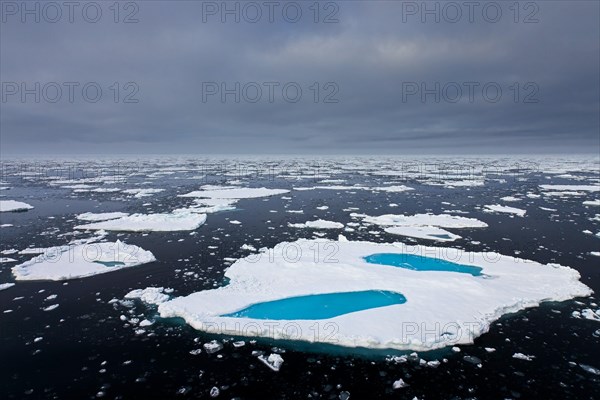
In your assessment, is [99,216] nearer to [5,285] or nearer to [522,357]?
[5,285]

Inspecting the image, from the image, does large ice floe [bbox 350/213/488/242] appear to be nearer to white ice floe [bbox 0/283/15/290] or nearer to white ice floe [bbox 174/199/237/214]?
white ice floe [bbox 174/199/237/214]

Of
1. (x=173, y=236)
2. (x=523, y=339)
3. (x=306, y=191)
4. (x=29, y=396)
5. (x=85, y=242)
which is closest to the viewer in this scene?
(x=29, y=396)

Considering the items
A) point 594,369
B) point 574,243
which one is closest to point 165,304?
point 594,369

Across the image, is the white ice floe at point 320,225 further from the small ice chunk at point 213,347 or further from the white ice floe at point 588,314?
the small ice chunk at point 213,347

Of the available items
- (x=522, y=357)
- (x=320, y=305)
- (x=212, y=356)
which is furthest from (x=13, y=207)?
(x=522, y=357)

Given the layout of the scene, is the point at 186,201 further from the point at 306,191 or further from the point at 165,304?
the point at 165,304

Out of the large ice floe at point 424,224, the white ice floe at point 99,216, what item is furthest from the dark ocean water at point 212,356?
the white ice floe at point 99,216

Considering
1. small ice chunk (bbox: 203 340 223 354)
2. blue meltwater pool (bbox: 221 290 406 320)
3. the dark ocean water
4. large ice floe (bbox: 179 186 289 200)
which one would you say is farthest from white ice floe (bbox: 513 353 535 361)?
large ice floe (bbox: 179 186 289 200)
